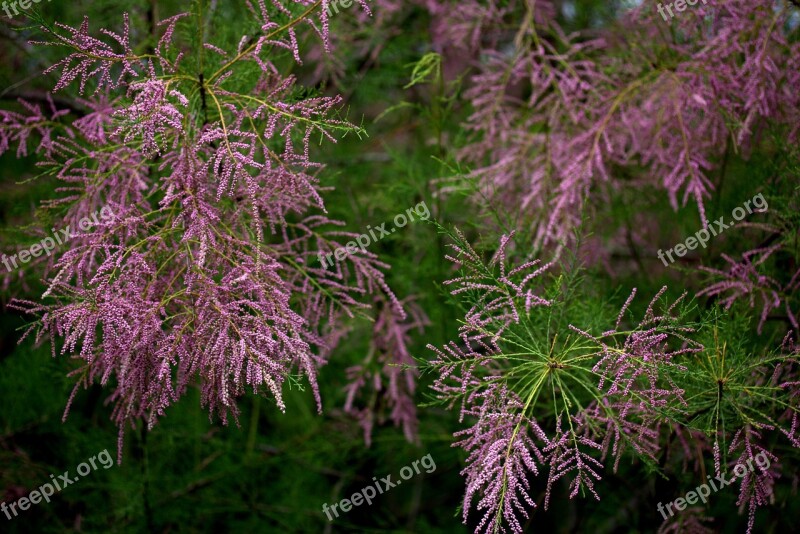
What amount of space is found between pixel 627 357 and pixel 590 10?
2195mm

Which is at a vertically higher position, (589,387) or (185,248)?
(185,248)

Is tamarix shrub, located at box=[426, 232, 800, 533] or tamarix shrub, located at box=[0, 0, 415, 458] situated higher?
tamarix shrub, located at box=[0, 0, 415, 458]

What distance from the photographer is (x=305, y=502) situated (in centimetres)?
263

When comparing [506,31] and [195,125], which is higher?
[506,31]

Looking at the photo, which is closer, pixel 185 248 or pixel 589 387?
pixel 185 248

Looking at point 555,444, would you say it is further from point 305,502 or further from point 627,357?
point 305,502

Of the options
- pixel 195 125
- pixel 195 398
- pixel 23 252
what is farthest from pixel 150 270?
pixel 195 398

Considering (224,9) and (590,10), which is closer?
(224,9)

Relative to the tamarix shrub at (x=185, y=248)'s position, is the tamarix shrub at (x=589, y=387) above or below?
below

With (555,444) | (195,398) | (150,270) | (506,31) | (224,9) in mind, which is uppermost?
(224,9)

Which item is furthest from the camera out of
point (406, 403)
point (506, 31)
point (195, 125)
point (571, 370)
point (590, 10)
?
point (590, 10)

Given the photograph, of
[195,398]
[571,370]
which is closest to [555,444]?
[571,370]

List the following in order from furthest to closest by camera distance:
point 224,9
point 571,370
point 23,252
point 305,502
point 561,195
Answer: point 305,502 < point 224,9 < point 561,195 < point 23,252 < point 571,370

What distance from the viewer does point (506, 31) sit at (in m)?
2.88
